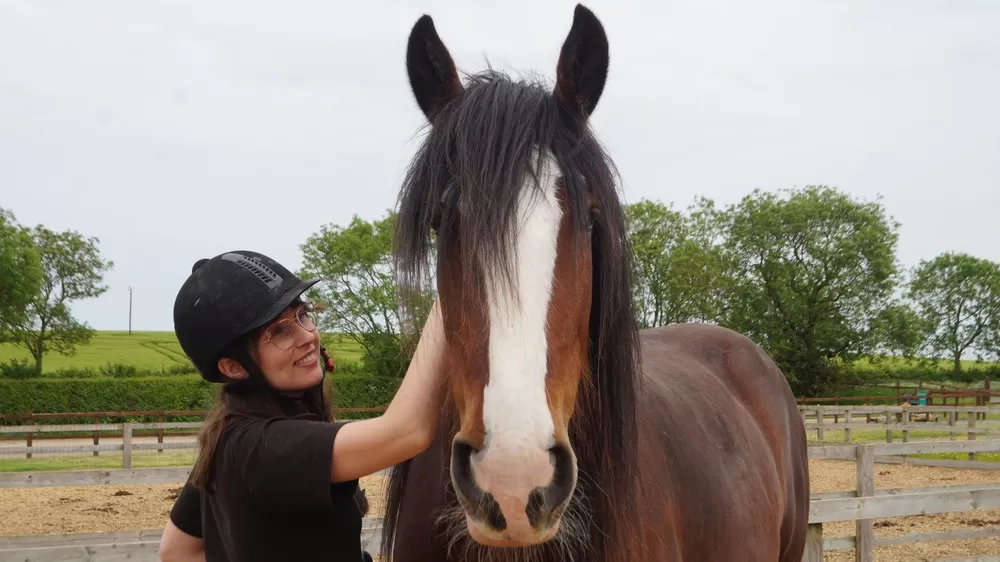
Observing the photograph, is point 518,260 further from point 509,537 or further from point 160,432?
point 160,432

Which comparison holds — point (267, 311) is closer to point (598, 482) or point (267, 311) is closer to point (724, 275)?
point (598, 482)

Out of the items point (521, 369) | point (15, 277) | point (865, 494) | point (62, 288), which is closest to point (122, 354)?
point (62, 288)

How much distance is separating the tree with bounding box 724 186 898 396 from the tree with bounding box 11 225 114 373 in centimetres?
3253

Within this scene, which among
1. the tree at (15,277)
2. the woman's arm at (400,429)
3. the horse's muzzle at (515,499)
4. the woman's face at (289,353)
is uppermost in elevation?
the tree at (15,277)

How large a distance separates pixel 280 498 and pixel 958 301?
211ft

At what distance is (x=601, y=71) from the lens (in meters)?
2.06

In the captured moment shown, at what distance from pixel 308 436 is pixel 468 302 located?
20.6 inches

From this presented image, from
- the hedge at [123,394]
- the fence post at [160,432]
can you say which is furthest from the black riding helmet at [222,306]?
the hedge at [123,394]

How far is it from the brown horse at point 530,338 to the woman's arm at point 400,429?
0.26ft

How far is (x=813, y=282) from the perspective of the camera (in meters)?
39.0

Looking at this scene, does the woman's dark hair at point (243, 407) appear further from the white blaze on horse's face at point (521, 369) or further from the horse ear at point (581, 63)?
the horse ear at point (581, 63)

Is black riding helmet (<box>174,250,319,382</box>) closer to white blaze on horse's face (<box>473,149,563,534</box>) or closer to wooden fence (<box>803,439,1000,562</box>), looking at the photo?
white blaze on horse's face (<box>473,149,563,534</box>)

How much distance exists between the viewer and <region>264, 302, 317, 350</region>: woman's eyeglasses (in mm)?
2154

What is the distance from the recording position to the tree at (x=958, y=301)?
54.3 m
